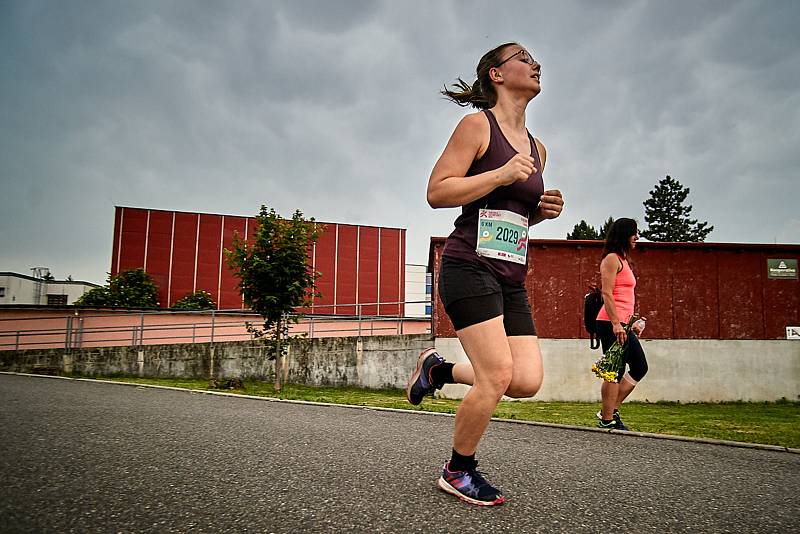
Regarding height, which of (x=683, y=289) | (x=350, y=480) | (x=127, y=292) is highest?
(x=127, y=292)

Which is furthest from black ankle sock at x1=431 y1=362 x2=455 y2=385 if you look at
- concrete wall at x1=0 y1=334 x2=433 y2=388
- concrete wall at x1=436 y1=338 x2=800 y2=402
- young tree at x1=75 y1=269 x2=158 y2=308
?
young tree at x1=75 y1=269 x2=158 y2=308

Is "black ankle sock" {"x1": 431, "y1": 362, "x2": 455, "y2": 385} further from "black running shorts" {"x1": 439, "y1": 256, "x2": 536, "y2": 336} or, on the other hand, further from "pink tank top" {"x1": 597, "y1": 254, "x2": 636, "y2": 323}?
"pink tank top" {"x1": 597, "y1": 254, "x2": 636, "y2": 323}

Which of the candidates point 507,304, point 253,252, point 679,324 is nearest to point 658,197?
point 679,324

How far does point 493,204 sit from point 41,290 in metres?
56.9

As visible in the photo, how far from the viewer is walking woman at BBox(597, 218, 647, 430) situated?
5258mm

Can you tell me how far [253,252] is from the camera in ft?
47.1

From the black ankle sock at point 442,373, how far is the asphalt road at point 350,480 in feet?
1.71

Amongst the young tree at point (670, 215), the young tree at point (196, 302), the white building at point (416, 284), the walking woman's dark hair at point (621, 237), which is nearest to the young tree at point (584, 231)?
the young tree at point (670, 215)

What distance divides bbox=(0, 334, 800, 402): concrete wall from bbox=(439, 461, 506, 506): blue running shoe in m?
10.0

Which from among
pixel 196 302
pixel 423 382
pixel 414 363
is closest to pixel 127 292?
pixel 196 302

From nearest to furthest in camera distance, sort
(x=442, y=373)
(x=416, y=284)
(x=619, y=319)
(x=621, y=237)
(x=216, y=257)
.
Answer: (x=442, y=373) < (x=619, y=319) < (x=621, y=237) < (x=216, y=257) < (x=416, y=284)

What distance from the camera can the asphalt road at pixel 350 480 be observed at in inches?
85.3

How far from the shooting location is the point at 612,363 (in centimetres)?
516

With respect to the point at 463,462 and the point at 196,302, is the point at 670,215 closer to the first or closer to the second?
the point at 196,302
